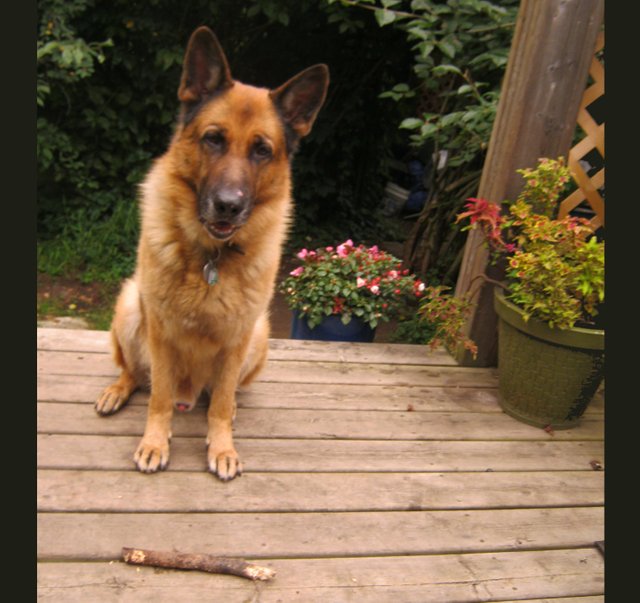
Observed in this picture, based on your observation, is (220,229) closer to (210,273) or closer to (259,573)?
(210,273)

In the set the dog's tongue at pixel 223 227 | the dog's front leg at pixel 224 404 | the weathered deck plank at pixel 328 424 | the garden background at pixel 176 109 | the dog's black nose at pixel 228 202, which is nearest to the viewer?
the dog's black nose at pixel 228 202

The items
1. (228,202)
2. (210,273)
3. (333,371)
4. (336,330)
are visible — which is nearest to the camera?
(228,202)

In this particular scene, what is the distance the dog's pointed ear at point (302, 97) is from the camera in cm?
222

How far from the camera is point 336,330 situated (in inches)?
144

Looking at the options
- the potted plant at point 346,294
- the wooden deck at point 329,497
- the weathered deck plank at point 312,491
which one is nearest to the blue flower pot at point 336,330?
the potted plant at point 346,294

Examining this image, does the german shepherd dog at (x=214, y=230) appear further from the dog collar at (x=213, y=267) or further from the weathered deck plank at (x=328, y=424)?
the weathered deck plank at (x=328, y=424)

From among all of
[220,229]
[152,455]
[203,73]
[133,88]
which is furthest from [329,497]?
[133,88]

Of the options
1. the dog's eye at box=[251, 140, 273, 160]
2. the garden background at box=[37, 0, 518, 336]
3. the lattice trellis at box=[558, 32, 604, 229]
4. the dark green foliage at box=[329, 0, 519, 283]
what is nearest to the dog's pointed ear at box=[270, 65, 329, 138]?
the dog's eye at box=[251, 140, 273, 160]

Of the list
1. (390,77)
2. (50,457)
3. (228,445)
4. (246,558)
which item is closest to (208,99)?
(228,445)

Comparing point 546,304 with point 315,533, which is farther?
point 546,304

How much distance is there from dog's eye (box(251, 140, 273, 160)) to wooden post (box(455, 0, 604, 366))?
58.5 inches

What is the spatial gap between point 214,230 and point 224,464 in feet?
3.10

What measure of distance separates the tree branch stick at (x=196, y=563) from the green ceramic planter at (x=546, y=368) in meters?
1.66

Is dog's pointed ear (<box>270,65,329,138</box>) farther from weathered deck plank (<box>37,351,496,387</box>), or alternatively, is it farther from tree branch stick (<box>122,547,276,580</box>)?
tree branch stick (<box>122,547,276,580</box>)
